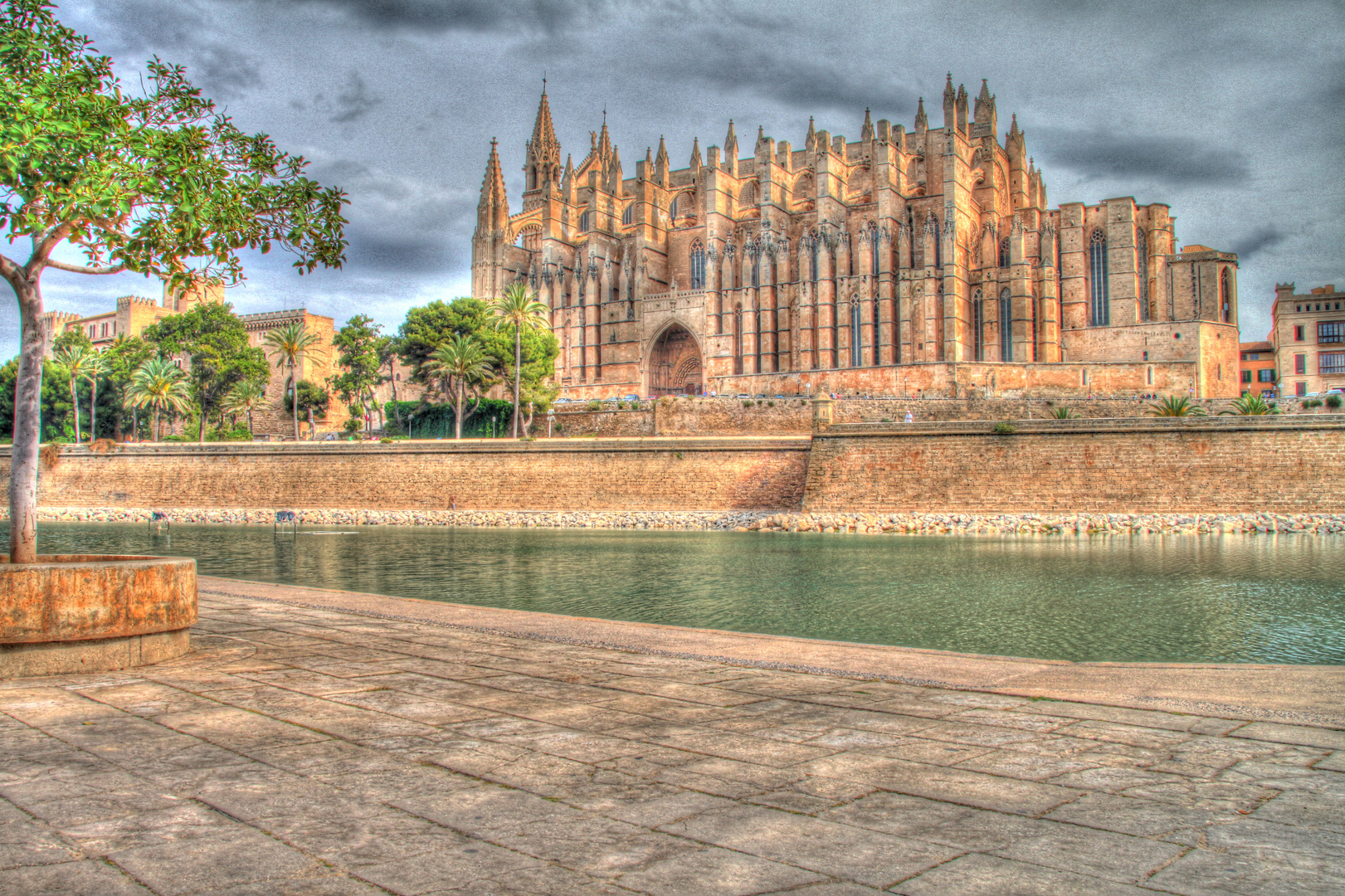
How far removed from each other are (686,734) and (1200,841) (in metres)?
2.34

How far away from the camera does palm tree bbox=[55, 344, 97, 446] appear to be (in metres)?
57.3

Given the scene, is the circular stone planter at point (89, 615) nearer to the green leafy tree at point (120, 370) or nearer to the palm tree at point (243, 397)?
the palm tree at point (243, 397)

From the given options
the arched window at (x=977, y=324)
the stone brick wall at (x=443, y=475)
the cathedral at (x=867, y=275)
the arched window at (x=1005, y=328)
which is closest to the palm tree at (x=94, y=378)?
the stone brick wall at (x=443, y=475)

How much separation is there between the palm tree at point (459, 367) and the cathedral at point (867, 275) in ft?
52.4

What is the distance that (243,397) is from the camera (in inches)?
2363

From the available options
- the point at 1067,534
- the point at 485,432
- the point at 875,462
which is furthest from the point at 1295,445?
the point at 485,432

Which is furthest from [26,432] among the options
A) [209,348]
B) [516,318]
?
[209,348]

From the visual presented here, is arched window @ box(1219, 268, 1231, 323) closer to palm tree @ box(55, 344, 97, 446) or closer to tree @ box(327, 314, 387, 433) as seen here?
tree @ box(327, 314, 387, 433)

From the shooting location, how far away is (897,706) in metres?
5.40

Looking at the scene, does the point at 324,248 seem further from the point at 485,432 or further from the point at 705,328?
the point at 705,328

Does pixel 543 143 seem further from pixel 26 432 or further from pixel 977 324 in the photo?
pixel 26 432

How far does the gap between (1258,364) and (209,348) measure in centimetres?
7503

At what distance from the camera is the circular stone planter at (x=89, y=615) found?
5.98 metres

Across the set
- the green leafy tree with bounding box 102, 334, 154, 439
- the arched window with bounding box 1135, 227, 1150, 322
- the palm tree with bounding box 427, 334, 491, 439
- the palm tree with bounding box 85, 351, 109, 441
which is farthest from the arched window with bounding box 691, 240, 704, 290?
the palm tree with bounding box 85, 351, 109, 441
